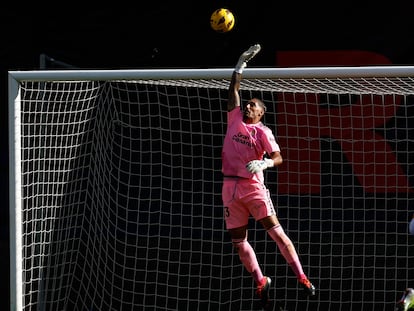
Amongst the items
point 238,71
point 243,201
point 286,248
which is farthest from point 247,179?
point 238,71

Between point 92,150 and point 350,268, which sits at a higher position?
point 92,150

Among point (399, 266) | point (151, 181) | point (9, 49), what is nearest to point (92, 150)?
point (151, 181)

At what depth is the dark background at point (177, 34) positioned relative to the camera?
8320 mm

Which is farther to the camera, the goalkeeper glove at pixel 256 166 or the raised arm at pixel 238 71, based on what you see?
the raised arm at pixel 238 71

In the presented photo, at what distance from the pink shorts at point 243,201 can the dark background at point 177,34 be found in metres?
1.66

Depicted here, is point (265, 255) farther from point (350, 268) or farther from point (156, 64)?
point (156, 64)

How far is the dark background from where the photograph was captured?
832 cm

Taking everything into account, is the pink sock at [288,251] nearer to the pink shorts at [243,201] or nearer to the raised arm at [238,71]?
the pink shorts at [243,201]

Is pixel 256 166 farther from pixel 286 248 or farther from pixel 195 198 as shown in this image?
pixel 195 198

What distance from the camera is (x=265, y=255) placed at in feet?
28.0

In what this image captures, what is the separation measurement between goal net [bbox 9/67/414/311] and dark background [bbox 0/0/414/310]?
314mm

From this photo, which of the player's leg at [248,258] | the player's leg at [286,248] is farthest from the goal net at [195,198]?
the player's leg at [286,248]

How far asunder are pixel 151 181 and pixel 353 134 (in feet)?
5.84

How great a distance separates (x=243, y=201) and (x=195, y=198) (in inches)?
58.4
